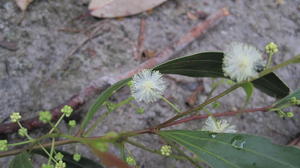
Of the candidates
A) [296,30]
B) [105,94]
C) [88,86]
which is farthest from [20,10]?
[296,30]

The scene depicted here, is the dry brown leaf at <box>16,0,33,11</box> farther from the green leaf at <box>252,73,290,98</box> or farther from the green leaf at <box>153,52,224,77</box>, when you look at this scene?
Result: the green leaf at <box>252,73,290,98</box>

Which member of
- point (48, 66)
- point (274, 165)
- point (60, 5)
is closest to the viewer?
point (274, 165)

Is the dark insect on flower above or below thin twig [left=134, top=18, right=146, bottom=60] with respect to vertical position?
above

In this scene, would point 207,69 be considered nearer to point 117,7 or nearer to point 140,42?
point 140,42

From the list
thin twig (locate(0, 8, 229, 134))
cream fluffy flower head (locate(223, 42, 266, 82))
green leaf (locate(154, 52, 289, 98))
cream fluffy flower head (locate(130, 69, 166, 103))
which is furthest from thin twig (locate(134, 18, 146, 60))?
cream fluffy flower head (locate(223, 42, 266, 82))

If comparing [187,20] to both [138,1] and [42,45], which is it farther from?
[42,45]
